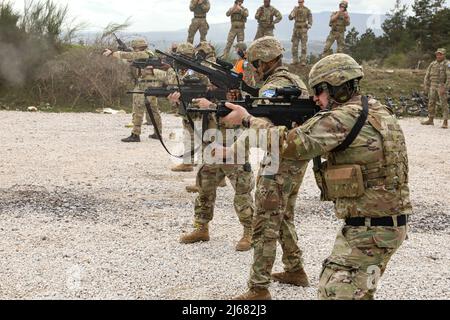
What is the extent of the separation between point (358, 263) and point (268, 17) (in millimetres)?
14284

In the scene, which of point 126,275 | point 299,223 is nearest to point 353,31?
point 299,223

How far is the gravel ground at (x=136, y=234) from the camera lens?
14.0 ft

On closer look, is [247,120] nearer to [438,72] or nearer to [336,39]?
[438,72]

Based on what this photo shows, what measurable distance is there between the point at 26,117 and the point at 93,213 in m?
8.33

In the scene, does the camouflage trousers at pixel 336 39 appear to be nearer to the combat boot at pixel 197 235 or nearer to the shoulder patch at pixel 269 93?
the combat boot at pixel 197 235

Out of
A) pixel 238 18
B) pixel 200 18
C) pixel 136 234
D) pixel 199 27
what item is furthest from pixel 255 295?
pixel 238 18

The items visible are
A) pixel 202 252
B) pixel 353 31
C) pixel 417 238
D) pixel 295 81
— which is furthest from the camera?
pixel 353 31

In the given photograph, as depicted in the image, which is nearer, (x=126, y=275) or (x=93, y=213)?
(x=126, y=275)

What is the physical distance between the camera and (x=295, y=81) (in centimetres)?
411

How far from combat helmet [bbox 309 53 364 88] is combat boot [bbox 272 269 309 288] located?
1817 millimetres

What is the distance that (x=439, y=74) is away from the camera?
14258 mm

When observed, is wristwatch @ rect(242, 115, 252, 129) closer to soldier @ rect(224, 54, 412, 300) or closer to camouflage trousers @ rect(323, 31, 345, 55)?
Result: soldier @ rect(224, 54, 412, 300)

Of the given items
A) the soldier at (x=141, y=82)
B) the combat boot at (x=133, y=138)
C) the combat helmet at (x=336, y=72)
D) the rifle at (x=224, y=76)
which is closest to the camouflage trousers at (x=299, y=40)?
the soldier at (x=141, y=82)
